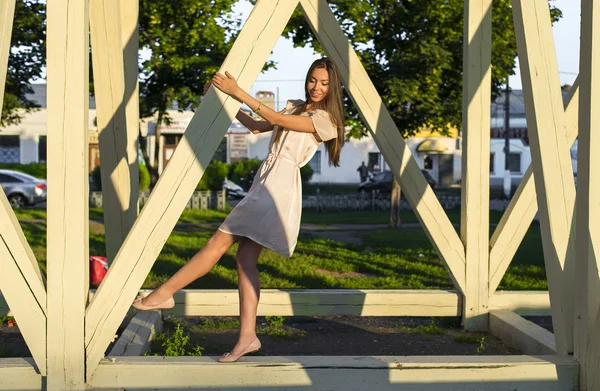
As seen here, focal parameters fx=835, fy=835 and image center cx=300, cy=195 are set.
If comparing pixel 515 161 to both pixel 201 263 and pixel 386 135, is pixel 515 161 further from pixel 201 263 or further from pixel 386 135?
pixel 201 263

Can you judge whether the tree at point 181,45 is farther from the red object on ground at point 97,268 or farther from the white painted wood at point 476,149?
the white painted wood at point 476,149

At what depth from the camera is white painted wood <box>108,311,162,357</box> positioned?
478 cm

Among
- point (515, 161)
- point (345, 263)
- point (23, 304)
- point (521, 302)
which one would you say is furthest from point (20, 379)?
point (515, 161)

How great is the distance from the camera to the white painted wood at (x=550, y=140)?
405cm

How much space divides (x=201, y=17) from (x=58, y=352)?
11984 mm

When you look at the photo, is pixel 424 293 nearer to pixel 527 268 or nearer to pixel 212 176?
pixel 527 268

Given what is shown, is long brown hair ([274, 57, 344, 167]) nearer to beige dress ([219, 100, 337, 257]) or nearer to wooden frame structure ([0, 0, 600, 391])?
beige dress ([219, 100, 337, 257])

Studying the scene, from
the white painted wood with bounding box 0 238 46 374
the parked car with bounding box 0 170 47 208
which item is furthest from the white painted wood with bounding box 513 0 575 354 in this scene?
the parked car with bounding box 0 170 47 208

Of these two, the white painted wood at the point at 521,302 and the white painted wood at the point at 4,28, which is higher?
the white painted wood at the point at 4,28

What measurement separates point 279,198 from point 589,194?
57.6 inches

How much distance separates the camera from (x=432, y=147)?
154 ft

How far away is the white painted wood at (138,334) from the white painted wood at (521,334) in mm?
2363

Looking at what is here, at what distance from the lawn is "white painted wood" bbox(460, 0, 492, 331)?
2.40m

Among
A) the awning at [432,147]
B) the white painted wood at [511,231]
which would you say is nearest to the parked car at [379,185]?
the awning at [432,147]
